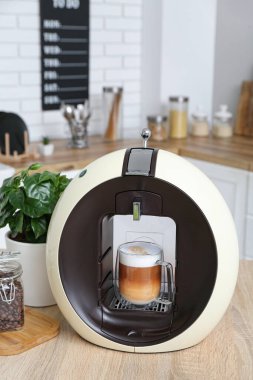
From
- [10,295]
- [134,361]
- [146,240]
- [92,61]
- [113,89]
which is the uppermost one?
[92,61]

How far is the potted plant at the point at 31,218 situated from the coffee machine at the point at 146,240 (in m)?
0.09

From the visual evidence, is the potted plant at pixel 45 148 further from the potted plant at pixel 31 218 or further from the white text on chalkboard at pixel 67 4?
the potted plant at pixel 31 218

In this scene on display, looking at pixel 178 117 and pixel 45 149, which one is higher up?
pixel 178 117

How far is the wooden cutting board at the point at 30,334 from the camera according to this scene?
1.29 m

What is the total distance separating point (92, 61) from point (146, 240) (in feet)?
8.81

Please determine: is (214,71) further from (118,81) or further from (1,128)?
(1,128)

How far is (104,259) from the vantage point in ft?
4.59

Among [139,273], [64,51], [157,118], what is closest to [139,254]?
[139,273]

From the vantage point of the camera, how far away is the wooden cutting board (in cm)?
129

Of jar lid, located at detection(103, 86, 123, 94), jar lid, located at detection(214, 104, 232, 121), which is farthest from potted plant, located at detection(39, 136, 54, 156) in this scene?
jar lid, located at detection(214, 104, 232, 121)

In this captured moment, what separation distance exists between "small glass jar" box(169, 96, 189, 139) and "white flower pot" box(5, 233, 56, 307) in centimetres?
252

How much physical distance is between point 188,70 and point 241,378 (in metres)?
3.15

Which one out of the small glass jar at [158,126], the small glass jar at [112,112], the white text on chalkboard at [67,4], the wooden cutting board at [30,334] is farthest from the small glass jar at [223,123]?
the wooden cutting board at [30,334]

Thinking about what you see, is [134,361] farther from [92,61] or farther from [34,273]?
[92,61]
